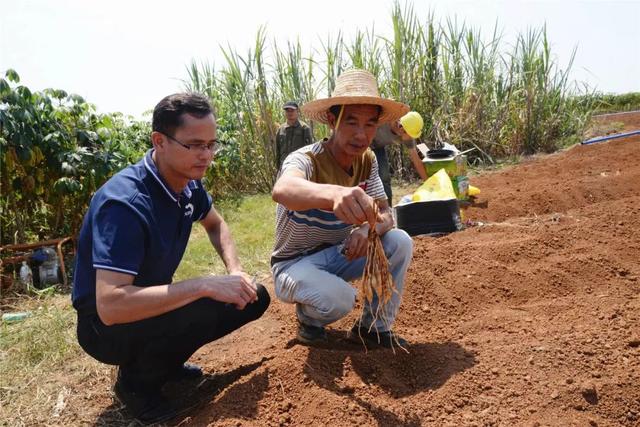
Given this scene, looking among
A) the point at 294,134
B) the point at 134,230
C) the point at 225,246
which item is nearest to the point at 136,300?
the point at 134,230

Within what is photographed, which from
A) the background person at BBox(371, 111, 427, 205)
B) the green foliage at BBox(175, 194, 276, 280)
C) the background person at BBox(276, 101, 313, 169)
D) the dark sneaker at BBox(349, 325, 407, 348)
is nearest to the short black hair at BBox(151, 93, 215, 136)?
the dark sneaker at BBox(349, 325, 407, 348)

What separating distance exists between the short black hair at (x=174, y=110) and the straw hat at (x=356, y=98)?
556 mm

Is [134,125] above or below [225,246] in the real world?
above

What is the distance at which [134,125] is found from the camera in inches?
334

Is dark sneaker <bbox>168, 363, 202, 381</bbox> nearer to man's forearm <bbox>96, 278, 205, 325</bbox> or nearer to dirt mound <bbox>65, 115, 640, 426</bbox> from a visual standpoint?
dirt mound <bbox>65, 115, 640, 426</bbox>

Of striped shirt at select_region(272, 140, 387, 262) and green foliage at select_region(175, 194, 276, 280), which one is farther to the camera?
green foliage at select_region(175, 194, 276, 280)

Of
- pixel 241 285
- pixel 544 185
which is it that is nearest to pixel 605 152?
pixel 544 185

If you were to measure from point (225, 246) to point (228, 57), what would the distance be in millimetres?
6588

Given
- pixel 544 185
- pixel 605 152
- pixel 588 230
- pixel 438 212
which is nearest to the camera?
pixel 588 230

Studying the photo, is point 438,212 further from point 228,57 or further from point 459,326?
point 228,57

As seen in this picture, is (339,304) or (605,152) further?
(605,152)

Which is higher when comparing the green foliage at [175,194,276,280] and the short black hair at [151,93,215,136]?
the short black hair at [151,93,215,136]

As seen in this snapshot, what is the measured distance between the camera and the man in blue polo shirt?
5.62 ft

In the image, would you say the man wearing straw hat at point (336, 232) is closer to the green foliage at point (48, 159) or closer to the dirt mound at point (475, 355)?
the dirt mound at point (475, 355)
